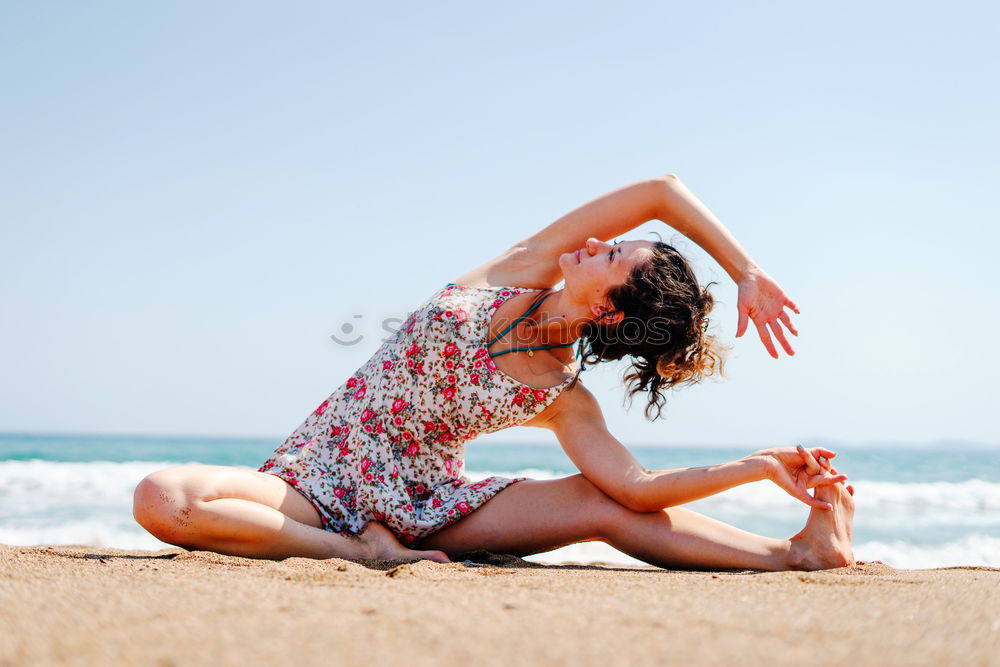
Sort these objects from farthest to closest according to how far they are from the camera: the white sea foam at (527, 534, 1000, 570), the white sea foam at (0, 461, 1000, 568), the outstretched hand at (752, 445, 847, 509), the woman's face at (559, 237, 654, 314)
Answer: the white sea foam at (0, 461, 1000, 568) < the white sea foam at (527, 534, 1000, 570) < the woman's face at (559, 237, 654, 314) < the outstretched hand at (752, 445, 847, 509)

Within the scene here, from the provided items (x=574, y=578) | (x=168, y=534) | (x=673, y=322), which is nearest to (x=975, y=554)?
(x=673, y=322)

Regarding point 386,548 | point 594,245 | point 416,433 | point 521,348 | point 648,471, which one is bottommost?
point 386,548

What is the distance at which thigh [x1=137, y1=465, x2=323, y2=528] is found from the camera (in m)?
2.88

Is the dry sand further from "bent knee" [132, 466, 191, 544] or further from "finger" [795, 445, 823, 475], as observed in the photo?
"finger" [795, 445, 823, 475]

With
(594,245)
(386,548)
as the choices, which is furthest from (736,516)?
(386,548)

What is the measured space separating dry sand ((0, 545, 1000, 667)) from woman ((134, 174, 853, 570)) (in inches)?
20.4

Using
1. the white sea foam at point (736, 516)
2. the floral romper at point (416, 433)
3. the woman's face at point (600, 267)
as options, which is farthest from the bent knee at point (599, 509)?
the white sea foam at point (736, 516)

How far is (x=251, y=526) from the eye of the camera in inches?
115

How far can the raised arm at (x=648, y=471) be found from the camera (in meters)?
2.96

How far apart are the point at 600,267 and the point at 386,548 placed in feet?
4.77

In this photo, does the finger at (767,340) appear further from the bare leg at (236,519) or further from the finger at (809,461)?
the bare leg at (236,519)

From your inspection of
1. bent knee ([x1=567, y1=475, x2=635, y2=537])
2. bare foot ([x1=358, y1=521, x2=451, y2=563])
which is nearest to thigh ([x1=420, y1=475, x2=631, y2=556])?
bent knee ([x1=567, y1=475, x2=635, y2=537])

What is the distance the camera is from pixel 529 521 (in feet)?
11.0

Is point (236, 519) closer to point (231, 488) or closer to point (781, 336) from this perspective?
point (231, 488)
